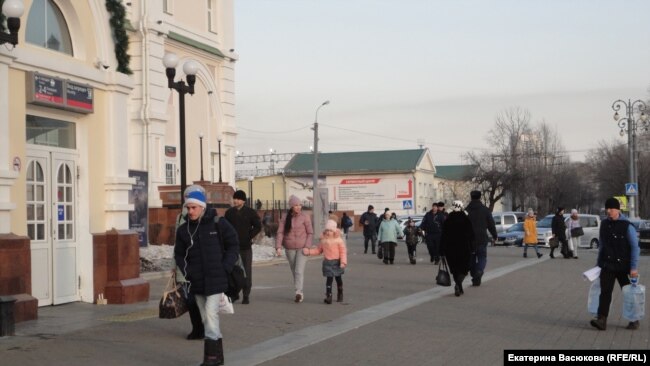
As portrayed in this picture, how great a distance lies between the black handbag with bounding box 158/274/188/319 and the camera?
9.64 meters

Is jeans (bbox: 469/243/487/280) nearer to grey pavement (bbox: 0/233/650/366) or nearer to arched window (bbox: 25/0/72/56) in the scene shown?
grey pavement (bbox: 0/233/650/366)

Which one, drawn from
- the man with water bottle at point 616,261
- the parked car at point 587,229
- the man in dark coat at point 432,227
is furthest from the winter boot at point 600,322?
the parked car at point 587,229

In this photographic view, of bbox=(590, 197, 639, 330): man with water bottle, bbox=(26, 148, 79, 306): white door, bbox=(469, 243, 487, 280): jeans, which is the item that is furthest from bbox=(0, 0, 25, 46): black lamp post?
bbox=(469, 243, 487, 280): jeans

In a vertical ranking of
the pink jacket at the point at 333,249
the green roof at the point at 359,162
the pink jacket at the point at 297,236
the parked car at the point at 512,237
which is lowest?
the parked car at the point at 512,237

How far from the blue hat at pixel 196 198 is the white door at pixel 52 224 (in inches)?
209

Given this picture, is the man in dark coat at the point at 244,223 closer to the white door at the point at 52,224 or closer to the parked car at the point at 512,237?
the white door at the point at 52,224

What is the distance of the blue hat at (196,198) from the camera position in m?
9.10

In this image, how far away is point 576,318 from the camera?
12805 mm

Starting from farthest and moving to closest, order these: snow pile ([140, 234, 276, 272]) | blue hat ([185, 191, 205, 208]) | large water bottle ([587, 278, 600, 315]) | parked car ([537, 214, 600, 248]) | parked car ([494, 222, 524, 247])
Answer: parked car ([494, 222, 524, 247]) → parked car ([537, 214, 600, 248]) → snow pile ([140, 234, 276, 272]) → large water bottle ([587, 278, 600, 315]) → blue hat ([185, 191, 205, 208])

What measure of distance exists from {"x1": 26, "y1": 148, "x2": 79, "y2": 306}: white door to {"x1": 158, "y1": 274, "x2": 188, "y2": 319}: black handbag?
4.69 meters

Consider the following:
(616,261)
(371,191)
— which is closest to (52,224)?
(616,261)

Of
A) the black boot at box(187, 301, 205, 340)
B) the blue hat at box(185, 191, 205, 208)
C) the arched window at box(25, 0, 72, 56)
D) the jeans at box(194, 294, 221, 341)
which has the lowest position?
the black boot at box(187, 301, 205, 340)

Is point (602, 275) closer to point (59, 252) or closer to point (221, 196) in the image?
point (59, 252)

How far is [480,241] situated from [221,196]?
1567 centimetres
